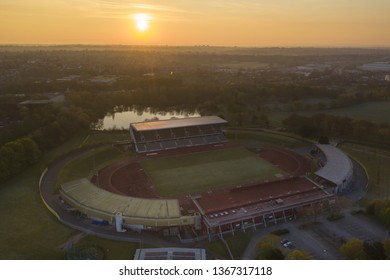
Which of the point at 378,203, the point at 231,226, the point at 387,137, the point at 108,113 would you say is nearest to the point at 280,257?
the point at 231,226

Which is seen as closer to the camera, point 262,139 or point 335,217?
point 335,217

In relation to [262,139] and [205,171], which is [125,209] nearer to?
[205,171]

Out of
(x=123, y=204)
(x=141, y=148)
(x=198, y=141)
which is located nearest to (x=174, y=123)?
(x=198, y=141)

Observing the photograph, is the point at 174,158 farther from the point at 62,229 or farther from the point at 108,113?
the point at 108,113

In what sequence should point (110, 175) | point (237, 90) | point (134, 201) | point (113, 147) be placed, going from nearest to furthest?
point (134, 201) → point (110, 175) → point (113, 147) → point (237, 90)

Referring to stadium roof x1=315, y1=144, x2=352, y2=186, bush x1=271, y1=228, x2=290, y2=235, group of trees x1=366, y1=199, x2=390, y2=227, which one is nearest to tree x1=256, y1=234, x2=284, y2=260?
bush x1=271, y1=228, x2=290, y2=235

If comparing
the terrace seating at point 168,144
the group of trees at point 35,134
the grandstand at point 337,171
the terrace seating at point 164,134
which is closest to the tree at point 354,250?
the grandstand at point 337,171
